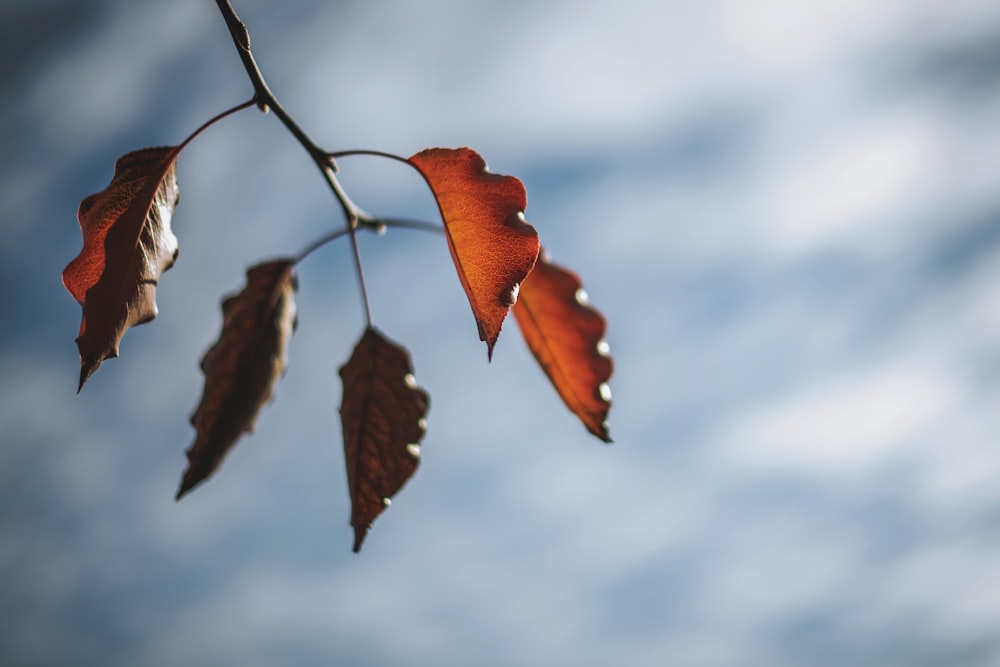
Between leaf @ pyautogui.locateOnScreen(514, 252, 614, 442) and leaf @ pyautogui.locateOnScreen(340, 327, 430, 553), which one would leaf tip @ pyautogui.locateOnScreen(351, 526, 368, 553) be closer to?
leaf @ pyautogui.locateOnScreen(340, 327, 430, 553)

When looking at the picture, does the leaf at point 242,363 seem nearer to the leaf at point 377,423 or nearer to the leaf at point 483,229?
the leaf at point 377,423

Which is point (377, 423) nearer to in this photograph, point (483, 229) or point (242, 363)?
point (242, 363)

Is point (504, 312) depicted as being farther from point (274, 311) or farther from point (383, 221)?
point (274, 311)

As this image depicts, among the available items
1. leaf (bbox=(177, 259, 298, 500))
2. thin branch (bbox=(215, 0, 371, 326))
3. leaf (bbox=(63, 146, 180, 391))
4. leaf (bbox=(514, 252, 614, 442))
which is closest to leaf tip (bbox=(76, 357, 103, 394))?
leaf (bbox=(63, 146, 180, 391))

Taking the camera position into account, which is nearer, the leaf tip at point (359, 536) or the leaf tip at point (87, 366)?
the leaf tip at point (87, 366)

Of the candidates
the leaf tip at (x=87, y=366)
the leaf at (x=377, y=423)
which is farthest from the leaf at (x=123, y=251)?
the leaf at (x=377, y=423)

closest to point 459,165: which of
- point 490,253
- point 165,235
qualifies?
point 490,253
